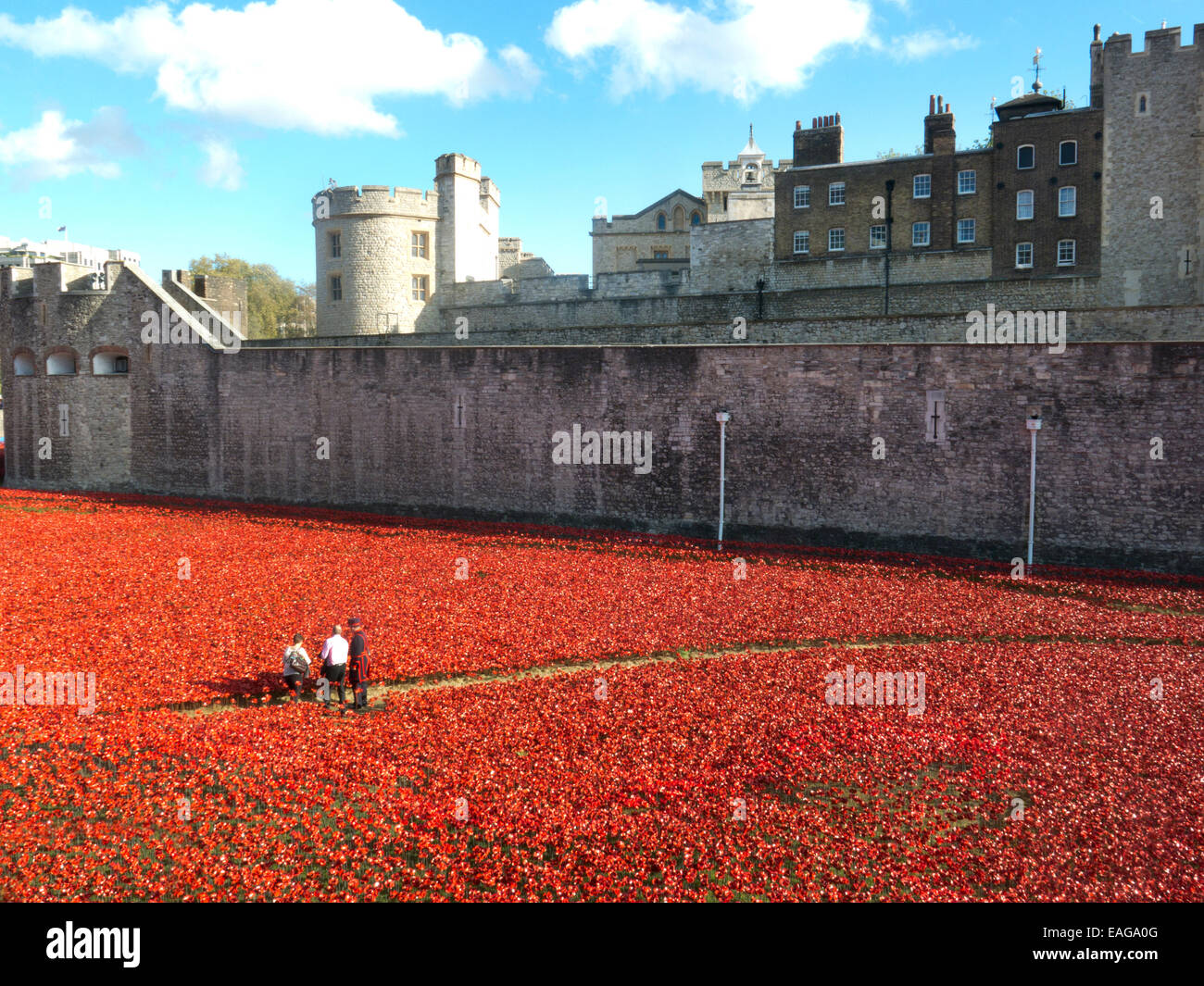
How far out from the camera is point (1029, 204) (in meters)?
35.1

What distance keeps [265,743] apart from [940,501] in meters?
15.3

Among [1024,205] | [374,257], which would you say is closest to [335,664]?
[374,257]

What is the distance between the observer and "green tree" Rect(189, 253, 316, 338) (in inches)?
2798

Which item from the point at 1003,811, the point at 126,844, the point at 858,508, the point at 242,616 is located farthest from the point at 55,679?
the point at 858,508

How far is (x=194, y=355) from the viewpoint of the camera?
89.4ft

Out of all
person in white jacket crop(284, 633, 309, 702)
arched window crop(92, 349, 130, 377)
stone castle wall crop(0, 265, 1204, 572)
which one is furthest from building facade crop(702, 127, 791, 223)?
person in white jacket crop(284, 633, 309, 702)

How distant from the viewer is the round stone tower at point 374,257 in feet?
137

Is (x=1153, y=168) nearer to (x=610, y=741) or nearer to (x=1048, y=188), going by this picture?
(x=1048, y=188)

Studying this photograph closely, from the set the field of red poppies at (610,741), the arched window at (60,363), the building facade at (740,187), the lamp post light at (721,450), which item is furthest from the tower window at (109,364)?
the building facade at (740,187)

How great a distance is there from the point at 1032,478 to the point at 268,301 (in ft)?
237

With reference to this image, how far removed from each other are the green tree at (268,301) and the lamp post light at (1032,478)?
203 feet

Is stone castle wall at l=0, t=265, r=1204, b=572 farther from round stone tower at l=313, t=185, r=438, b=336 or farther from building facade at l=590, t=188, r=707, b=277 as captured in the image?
building facade at l=590, t=188, r=707, b=277

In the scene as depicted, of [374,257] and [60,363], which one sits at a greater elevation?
[374,257]

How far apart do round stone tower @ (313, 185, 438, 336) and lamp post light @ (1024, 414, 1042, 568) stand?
3224 centimetres
